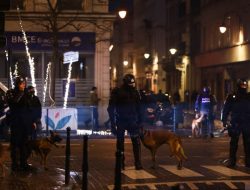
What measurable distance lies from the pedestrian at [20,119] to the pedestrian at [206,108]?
39.4 feet

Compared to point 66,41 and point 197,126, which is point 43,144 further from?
point 66,41

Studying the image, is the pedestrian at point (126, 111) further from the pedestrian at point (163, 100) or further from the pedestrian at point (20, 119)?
the pedestrian at point (163, 100)

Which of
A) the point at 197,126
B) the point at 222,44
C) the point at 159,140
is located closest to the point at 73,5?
the point at 197,126

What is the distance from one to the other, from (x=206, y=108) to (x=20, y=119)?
12.5m

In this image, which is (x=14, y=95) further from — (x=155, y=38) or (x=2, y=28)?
(x=155, y=38)

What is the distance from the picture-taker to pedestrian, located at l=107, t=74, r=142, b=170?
14.9 m

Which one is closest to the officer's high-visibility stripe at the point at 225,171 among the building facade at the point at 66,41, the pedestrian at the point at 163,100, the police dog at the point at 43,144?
the police dog at the point at 43,144

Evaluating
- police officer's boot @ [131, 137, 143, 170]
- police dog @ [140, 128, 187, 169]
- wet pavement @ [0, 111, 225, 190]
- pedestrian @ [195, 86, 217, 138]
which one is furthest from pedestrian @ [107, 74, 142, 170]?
pedestrian @ [195, 86, 217, 138]

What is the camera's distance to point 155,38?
76.8m

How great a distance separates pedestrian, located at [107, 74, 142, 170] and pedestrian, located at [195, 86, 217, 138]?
38.0 ft

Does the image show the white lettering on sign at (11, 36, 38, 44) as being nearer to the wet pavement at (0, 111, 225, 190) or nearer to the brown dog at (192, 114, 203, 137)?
the brown dog at (192, 114, 203, 137)

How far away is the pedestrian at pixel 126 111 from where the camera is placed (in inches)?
587

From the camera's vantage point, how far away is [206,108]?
1050 inches

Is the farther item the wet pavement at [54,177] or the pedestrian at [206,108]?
the pedestrian at [206,108]
